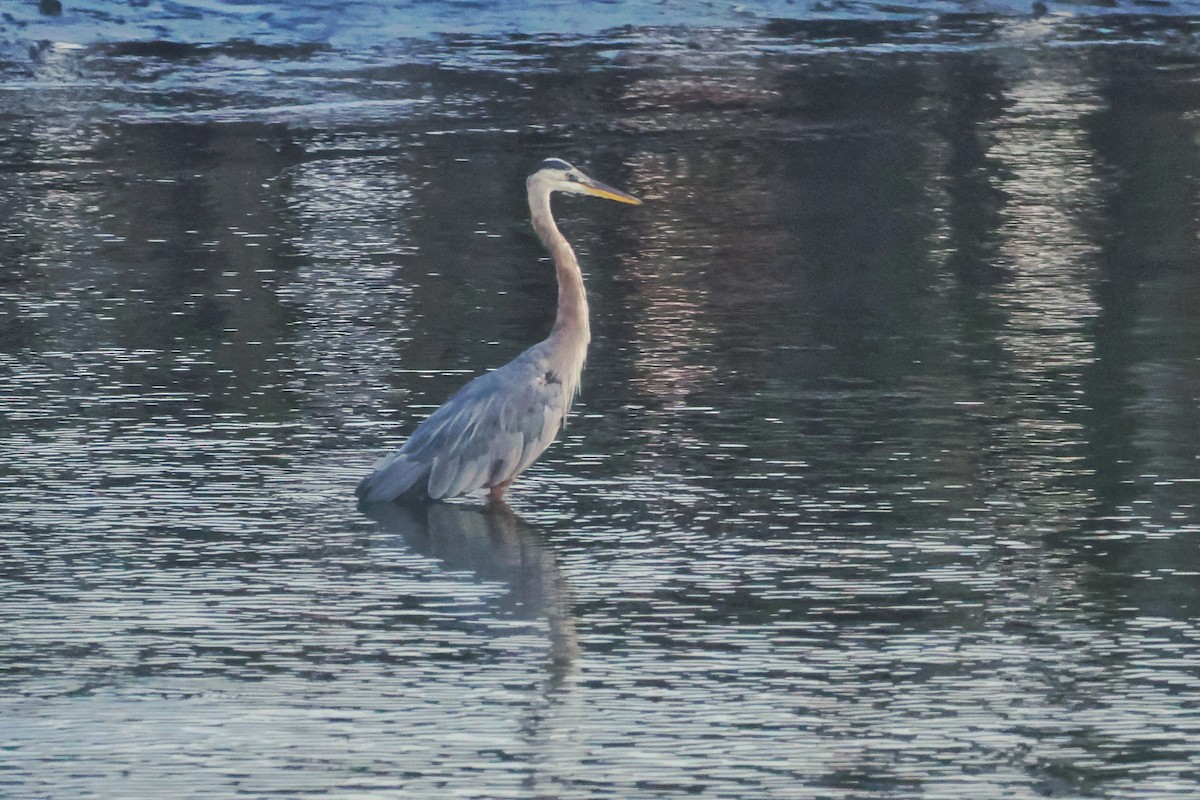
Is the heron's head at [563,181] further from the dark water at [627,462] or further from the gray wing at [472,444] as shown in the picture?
the gray wing at [472,444]

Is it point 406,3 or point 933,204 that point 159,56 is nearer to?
point 406,3

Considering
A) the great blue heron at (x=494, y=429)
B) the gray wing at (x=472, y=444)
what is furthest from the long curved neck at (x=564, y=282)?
the gray wing at (x=472, y=444)

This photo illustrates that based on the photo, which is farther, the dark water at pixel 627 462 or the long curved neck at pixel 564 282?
the long curved neck at pixel 564 282

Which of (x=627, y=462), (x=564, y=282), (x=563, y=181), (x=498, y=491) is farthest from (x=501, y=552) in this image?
(x=563, y=181)

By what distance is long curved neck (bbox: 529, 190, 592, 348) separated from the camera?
392 inches

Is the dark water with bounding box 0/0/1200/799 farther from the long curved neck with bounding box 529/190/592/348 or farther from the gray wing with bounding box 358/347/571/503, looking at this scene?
the long curved neck with bounding box 529/190/592/348

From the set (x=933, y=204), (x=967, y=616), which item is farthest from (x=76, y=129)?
(x=967, y=616)

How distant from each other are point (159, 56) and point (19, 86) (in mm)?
2670

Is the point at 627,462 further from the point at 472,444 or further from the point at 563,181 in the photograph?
the point at 563,181

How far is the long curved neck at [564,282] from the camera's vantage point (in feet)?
32.7

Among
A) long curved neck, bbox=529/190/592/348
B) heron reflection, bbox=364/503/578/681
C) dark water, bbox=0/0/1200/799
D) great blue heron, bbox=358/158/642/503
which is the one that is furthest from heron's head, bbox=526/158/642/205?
heron reflection, bbox=364/503/578/681

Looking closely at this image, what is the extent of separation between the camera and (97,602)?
26.4ft

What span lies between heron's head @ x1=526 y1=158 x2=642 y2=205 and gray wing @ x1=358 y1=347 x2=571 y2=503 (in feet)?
4.40

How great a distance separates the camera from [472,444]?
9305 mm
